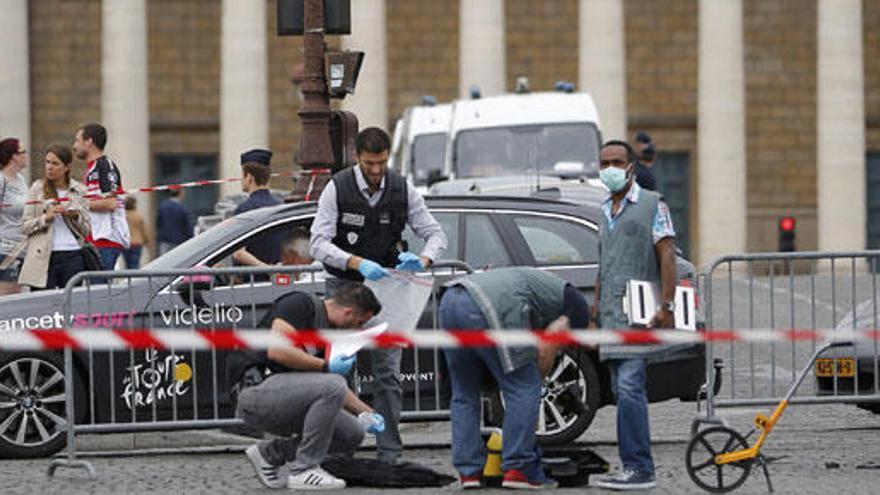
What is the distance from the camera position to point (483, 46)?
165 feet

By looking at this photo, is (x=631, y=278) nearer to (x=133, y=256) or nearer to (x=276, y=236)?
(x=276, y=236)

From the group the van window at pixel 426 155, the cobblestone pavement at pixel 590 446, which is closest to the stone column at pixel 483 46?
the van window at pixel 426 155

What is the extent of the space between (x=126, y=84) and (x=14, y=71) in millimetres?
2228

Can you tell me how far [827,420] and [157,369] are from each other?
5.11m

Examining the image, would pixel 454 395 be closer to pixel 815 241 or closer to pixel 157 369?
pixel 157 369

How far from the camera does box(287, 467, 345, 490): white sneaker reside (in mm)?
14438

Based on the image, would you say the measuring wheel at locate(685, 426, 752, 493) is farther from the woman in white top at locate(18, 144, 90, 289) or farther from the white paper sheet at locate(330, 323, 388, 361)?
the woman in white top at locate(18, 144, 90, 289)

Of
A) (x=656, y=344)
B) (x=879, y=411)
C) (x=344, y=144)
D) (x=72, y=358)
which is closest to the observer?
(x=656, y=344)

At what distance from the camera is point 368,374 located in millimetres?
16656

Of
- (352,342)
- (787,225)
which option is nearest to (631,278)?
(352,342)

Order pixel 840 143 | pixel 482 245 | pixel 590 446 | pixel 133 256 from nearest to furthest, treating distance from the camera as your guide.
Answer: pixel 590 446 < pixel 482 245 < pixel 133 256 < pixel 840 143

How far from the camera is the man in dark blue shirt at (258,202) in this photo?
17.2 m

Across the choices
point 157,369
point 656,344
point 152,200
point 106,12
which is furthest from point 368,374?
point 152,200

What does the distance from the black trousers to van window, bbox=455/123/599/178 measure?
13.4 m
